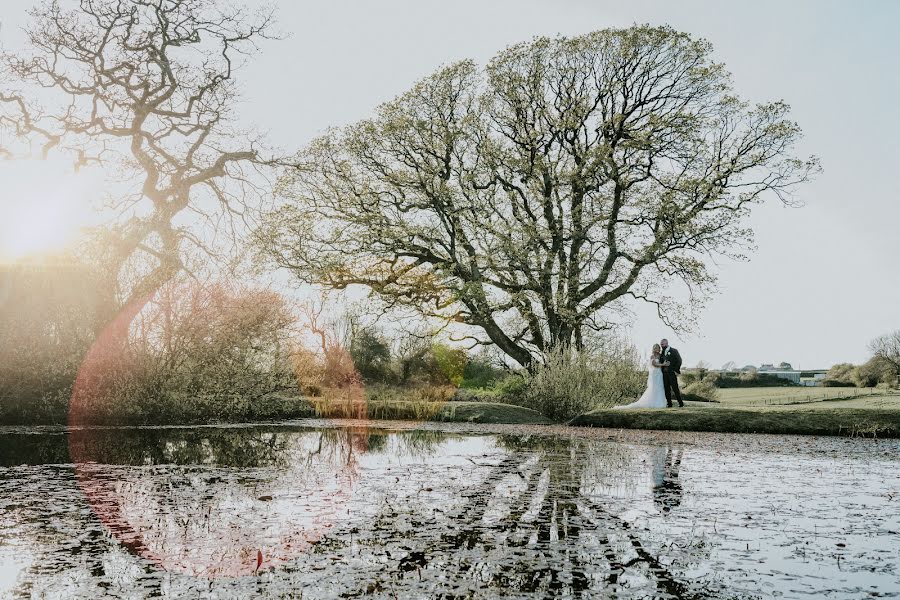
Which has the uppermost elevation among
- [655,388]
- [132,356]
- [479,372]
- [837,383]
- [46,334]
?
[46,334]

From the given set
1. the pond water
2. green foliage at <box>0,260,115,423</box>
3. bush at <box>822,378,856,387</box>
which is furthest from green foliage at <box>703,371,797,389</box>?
green foliage at <box>0,260,115,423</box>

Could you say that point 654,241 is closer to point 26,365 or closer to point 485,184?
point 485,184

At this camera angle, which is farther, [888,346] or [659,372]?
[888,346]

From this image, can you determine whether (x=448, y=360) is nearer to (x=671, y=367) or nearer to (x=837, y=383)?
(x=671, y=367)

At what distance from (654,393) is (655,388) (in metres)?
0.15

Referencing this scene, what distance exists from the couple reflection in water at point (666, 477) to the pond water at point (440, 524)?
2.4 inches

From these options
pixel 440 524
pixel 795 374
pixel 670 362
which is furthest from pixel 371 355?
pixel 795 374

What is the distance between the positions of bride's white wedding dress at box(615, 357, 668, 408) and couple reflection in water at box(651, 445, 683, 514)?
751 centimetres

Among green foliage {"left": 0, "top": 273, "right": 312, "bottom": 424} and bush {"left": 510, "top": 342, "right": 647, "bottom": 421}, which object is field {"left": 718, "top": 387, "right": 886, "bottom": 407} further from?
green foliage {"left": 0, "top": 273, "right": 312, "bottom": 424}

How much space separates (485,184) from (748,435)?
42.8 feet

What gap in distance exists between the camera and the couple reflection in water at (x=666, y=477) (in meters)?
8.58

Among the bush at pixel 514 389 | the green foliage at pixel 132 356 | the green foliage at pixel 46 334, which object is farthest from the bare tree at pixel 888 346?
the green foliage at pixel 46 334

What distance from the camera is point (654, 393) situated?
23141 millimetres

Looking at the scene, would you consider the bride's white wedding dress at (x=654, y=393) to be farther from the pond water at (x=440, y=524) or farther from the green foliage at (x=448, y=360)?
the green foliage at (x=448, y=360)
